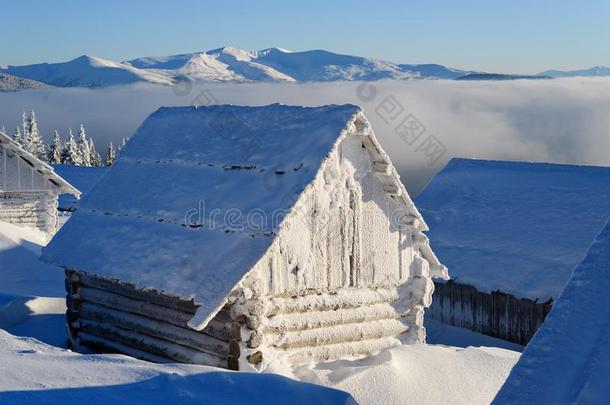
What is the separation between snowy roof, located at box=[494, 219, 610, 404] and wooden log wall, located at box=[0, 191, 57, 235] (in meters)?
29.8

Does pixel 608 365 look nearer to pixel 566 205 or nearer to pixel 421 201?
pixel 566 205

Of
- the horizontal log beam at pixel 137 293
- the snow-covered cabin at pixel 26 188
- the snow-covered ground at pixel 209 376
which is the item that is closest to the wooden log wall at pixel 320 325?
the snow-covered ground at pixel 209 376

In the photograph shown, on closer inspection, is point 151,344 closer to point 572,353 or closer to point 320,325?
point 320,325

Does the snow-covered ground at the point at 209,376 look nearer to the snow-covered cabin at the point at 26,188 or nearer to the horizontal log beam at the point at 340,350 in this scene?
the horizontal log beam at the point at 340,350

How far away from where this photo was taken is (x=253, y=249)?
11.7 m

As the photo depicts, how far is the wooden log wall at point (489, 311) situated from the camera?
2192cm

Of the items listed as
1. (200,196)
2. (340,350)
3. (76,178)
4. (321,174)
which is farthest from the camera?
(76,178)

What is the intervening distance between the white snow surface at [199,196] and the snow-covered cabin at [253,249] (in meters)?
0.03

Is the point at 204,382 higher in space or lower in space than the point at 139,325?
higher

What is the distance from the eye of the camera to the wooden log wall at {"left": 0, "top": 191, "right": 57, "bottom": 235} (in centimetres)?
3281

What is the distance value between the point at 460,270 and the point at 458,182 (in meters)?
6.28

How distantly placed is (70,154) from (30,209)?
49.4 m

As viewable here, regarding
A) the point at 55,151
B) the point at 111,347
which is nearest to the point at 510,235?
the point at 111,347

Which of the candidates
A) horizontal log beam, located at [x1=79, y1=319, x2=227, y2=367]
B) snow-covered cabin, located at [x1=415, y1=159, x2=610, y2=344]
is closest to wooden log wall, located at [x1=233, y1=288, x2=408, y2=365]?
horizontal log beam, located at [x1=79, y1=319, x2=227, y2=367]
